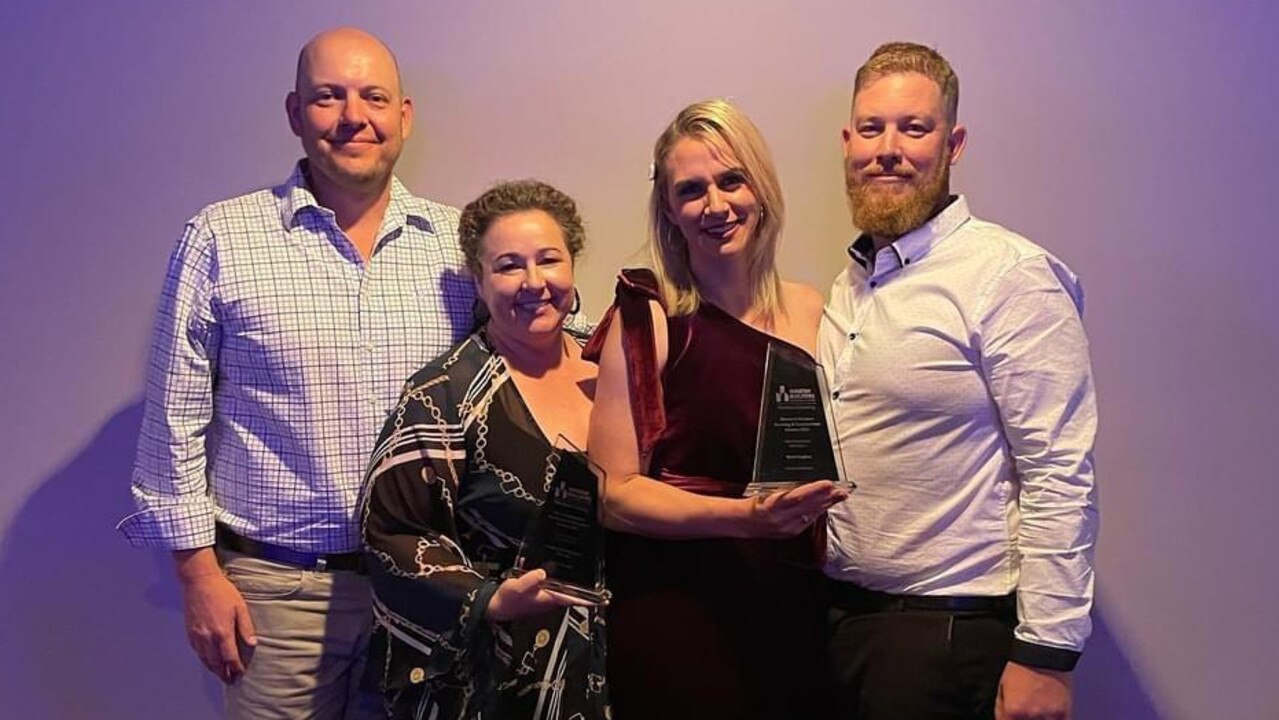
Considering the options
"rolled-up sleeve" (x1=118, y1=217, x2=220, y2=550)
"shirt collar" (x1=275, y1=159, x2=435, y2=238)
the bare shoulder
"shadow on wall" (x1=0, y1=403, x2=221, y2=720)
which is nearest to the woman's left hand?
the bare shoulder

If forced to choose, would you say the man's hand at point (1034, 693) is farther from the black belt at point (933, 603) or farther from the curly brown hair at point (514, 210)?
the curly brown hair at point (514, 210)

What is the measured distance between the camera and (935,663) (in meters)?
1.63

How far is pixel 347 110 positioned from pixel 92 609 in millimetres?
1156

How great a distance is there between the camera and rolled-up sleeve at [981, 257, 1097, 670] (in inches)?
61.7

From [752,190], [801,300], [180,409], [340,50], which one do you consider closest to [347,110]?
[340,50]

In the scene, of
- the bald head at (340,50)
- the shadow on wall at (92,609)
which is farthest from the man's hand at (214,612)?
the bald head at (340,50)

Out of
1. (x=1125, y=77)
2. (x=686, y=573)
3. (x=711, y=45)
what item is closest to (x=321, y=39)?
(x=711, y=45)

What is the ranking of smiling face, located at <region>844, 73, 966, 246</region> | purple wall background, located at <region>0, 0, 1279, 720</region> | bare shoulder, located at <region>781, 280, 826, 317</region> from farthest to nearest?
purple wall background, located at <region>0, 0, 1279, 720</region> < bare shoulder, located at <region>781, 280, 826, 317</region> < smiling face, located at <region>844, 73, 966, 246</region>

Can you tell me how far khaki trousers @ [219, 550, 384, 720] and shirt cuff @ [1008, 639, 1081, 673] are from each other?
40.0 inches

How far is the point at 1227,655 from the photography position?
227 cm

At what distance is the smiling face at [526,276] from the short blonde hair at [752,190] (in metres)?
0.15

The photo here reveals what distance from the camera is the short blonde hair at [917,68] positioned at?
68.8 inches

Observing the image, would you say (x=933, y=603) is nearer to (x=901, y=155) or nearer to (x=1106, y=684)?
(x=901, y=155)

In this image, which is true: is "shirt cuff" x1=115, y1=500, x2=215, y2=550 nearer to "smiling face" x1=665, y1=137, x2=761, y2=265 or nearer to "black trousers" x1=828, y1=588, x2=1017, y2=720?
"smiling face" x1=665, y1=137, x2=761, y2=265
